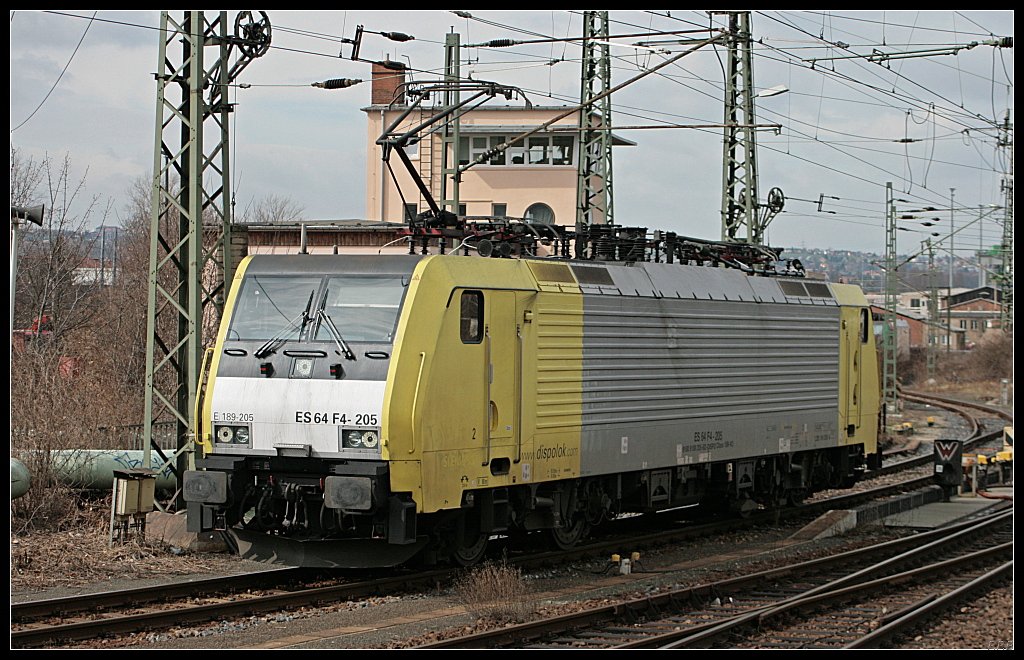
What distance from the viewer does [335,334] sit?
11445 millimetres

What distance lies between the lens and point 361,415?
36.1 ft

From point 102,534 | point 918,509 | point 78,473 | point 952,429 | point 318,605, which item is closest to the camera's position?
point 318,605

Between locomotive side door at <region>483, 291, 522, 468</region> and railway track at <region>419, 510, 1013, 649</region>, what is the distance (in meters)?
2.06

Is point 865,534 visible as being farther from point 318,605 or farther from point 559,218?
point 559,218

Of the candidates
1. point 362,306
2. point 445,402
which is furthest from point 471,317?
point 362,306

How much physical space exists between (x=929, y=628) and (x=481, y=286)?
16.5ft

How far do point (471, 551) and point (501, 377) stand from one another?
72.1 inches

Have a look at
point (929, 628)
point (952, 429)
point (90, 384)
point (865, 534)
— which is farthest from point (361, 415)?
point (952, 429)

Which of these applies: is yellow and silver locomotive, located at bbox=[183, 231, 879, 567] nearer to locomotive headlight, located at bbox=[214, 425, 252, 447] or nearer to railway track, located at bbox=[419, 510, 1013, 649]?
locomotive headlight, located at bbox=[214, 425, 252, 447]

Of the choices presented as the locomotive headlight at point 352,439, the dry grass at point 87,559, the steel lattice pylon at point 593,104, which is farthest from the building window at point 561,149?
the locomotive headlight at point 352,439

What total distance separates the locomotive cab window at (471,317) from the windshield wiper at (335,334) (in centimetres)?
107

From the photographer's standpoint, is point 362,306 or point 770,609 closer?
point 770,609

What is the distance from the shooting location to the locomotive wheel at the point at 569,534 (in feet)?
45.1

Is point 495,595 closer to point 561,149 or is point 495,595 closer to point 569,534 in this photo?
point 569,534
